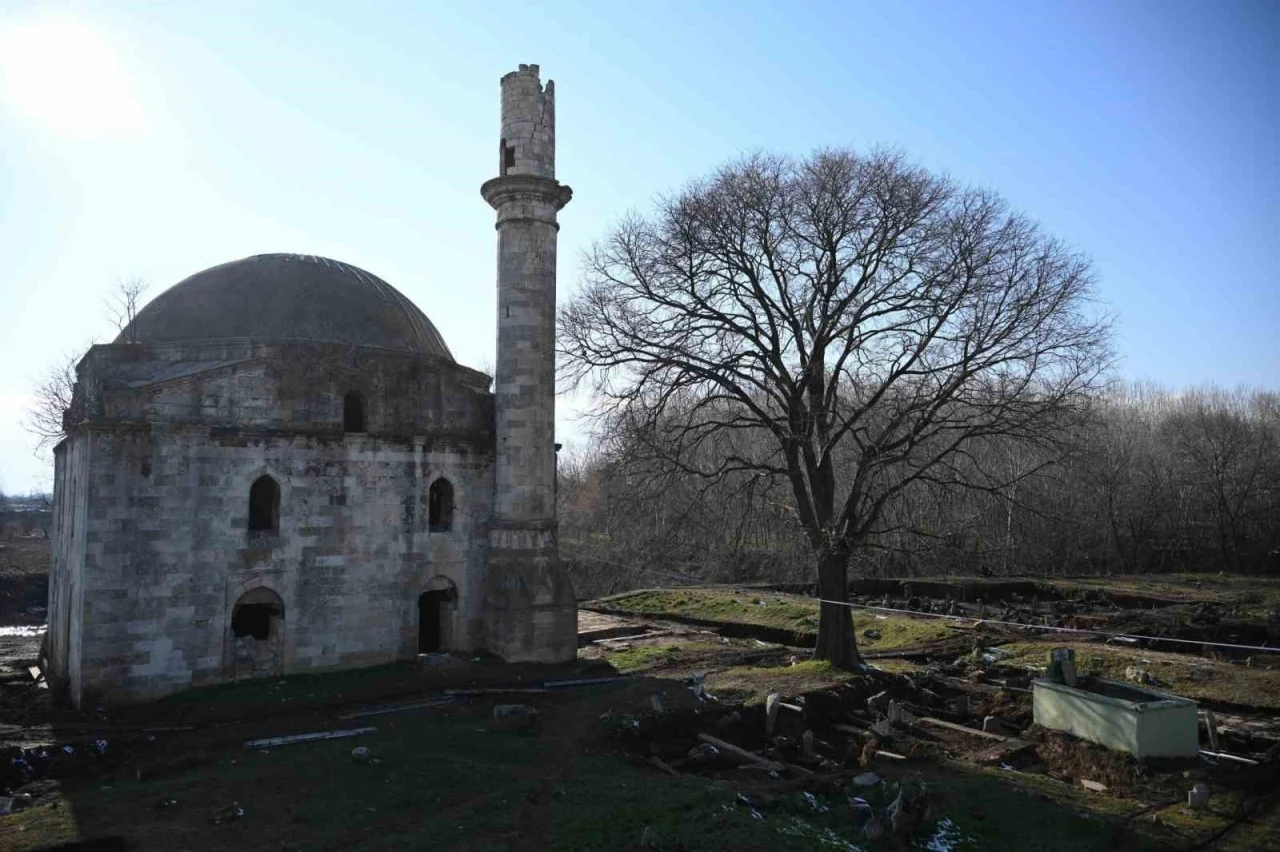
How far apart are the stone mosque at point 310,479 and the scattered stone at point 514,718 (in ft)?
13.1

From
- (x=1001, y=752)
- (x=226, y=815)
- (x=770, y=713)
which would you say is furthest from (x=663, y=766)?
(x=226, y=815)

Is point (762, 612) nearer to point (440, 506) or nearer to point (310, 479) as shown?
point (440, 506)

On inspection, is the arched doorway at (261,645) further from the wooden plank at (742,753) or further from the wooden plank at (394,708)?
the wooden plank at (742,753)

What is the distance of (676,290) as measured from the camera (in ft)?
56.4

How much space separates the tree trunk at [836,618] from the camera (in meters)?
16.8

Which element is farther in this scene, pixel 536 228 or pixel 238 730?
pixel 536 228

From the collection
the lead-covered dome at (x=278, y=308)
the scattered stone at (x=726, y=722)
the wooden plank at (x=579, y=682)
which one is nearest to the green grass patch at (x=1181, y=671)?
the scattered stone at (x=726, y=722)

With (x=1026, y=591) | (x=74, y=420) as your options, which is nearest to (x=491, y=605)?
(x=74, y=420)

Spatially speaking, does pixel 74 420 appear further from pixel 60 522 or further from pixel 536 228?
pixel 536 228

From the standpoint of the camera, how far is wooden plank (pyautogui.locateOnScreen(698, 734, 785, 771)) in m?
11.9

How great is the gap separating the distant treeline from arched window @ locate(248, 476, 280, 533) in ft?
21.9

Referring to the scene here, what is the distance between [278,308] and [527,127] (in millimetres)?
7201

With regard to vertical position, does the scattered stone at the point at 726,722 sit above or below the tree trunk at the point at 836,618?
below

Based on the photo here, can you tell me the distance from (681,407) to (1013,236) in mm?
7296
